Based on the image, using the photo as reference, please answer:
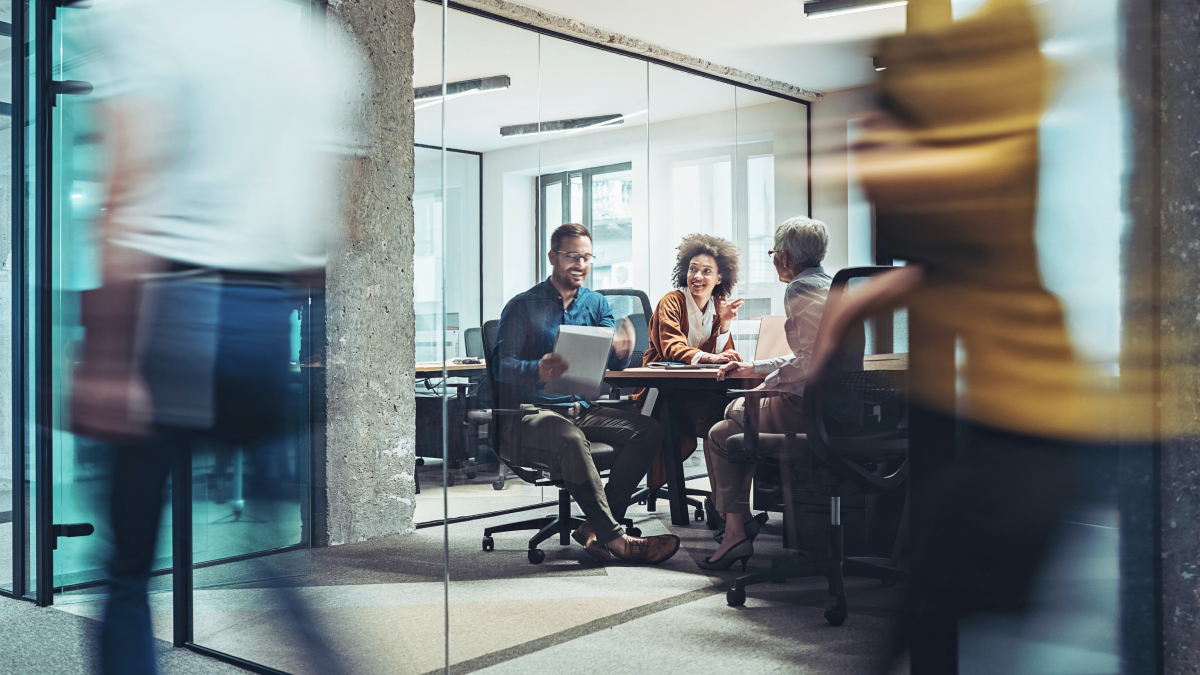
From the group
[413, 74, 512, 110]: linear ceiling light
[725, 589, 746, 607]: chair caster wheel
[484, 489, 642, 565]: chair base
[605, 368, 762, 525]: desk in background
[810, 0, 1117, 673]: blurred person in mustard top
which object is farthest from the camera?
[413, 74, 512, 110]: linear ceiling light

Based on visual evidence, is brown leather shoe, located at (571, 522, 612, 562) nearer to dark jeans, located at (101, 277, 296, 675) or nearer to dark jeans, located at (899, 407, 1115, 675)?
dark jeans, located at (101, 277, 296, 675)

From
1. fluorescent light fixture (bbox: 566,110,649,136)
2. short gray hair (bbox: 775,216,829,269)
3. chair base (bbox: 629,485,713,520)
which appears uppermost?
fluorescent light fixture (bbox: 566,110,649,136)

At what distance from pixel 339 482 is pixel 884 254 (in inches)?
117

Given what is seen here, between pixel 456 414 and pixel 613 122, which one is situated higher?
pixel 613 122

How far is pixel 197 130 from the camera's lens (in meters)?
1.61

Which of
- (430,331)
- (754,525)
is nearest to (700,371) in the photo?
A: (754,525)

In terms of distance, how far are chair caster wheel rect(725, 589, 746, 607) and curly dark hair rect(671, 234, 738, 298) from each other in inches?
23.9

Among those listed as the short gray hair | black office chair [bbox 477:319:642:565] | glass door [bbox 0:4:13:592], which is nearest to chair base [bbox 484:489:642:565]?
black office chair [bbox 477:319:642:565]

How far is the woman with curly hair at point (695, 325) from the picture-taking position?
1.56 meters

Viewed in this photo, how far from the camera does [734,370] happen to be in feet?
5.21

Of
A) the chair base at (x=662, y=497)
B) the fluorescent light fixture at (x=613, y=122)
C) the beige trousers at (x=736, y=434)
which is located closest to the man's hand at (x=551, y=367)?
the chair base at (x=662, y=497)

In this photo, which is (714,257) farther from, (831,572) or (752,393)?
(831,572)

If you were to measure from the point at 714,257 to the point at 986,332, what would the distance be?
70 cm

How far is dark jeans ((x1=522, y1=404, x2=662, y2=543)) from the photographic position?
87.2 inches
